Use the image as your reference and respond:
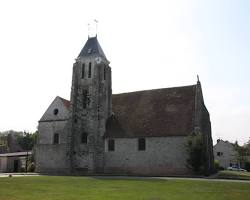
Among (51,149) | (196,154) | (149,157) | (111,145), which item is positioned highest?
(111,145)

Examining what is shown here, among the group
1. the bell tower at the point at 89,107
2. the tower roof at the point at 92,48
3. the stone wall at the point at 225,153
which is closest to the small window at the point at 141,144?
the bell tower at the point at 89,107

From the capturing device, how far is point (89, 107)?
4244 cm

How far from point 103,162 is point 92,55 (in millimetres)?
13742

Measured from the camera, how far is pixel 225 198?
50.7ft

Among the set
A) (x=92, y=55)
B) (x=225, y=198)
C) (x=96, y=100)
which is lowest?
(x=225, y=198)

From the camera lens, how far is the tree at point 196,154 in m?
33.9

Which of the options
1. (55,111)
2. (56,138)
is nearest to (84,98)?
(55,111)

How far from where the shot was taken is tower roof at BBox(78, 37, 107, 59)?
146 feet

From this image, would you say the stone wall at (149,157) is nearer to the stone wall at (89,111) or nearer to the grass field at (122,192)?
the stone wall at (89,111)

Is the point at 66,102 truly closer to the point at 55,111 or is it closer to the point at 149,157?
the point at 55,111

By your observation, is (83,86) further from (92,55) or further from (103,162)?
(103,162)

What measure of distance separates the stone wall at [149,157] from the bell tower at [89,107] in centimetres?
155

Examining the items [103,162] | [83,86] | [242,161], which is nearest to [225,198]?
[103,162]

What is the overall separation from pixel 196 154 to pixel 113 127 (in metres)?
11.5
